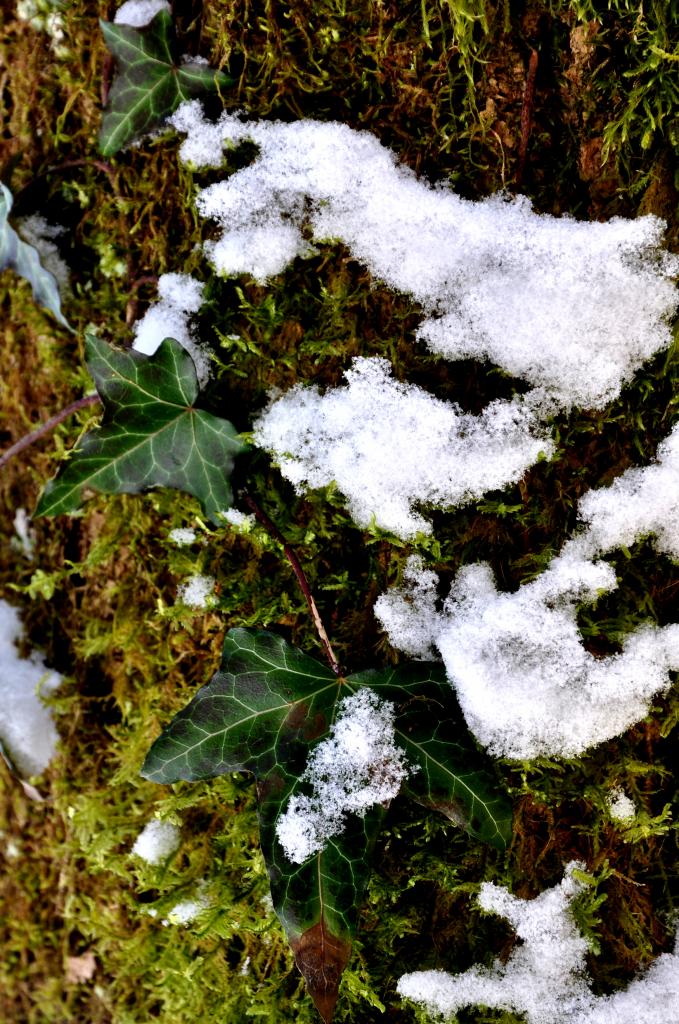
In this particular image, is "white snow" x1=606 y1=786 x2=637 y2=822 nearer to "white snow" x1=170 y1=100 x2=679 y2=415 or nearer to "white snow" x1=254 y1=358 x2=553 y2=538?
"white snow" x1=254 y1=358 x2=553 y2=538

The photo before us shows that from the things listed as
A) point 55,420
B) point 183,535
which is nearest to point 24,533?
point 55,420

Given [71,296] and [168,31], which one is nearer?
[168,31]

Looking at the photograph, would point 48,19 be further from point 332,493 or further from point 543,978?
point 543,978

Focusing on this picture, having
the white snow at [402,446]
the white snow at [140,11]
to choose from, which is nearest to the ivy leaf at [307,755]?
the white snow at [402,446]

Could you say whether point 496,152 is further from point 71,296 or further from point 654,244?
point 71,296

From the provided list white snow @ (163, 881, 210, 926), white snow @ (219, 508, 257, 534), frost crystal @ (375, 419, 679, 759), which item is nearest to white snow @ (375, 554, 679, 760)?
frost crystal @ (375, 419, 679, 759)

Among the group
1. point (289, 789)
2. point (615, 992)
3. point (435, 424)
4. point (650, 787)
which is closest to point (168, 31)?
point (435, 424)

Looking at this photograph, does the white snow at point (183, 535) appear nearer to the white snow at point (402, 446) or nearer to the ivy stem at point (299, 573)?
the ivy stem at point (299, 573)
